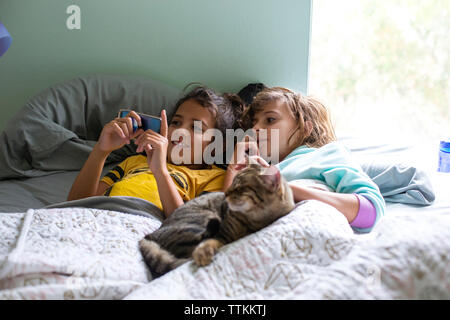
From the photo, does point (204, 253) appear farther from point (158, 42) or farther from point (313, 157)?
point (158, 42)

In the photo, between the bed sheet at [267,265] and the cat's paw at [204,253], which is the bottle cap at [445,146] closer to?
the bed sheet at [267,265]

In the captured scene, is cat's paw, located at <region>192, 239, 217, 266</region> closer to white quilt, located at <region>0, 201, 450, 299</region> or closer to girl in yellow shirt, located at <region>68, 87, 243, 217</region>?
white quilt, located at <region>0, 201, 450, 299</region>

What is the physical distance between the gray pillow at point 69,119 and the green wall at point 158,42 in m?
0.15

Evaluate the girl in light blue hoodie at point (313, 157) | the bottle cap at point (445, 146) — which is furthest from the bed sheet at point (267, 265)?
the bottle cap at point (445, 146)

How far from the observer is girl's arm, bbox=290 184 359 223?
872 mm

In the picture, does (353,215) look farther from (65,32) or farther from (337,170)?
(65,32)

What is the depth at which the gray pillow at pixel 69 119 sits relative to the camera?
4.36 ft

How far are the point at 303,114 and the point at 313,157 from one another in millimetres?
206

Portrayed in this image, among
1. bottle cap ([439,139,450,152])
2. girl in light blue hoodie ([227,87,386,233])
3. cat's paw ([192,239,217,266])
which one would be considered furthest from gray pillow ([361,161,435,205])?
cat's paw ([192,239,217,266])

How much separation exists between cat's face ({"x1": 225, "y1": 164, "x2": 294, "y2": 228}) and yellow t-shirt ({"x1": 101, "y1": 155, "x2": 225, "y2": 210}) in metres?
0.39

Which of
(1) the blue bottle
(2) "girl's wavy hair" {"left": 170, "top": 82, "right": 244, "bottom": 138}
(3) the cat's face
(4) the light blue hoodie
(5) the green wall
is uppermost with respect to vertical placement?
(5) the green wall

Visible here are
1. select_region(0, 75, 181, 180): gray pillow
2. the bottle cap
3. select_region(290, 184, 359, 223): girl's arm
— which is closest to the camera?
select_region(290, 184, 359, 223): girl's arm

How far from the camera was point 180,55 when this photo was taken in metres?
1.65

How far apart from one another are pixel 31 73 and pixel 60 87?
10.3 inches
